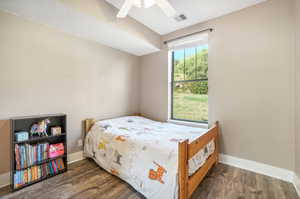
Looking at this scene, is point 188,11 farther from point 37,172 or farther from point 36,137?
point 37,172

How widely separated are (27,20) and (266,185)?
4.11 metres

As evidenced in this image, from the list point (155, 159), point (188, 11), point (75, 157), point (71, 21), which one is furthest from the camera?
point (75, 157)

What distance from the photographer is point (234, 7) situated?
214 cm

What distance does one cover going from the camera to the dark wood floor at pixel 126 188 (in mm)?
1538

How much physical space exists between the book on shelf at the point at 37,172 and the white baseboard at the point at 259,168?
2.77 m

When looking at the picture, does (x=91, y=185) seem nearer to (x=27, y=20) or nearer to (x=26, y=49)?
(x=26, y=49)

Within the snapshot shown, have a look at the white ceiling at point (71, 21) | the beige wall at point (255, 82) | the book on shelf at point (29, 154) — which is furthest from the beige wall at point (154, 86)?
the book on shelf at point (29, 154)

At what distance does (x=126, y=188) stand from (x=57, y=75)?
2.06 meters

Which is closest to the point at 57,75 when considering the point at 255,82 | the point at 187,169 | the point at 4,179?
the point at 4,179

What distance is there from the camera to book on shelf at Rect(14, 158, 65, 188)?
164cm

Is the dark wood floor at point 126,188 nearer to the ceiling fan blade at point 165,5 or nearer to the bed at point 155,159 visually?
the bed at point 155,159

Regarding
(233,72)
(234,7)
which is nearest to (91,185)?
(233,72)

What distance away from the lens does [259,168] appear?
201 cm

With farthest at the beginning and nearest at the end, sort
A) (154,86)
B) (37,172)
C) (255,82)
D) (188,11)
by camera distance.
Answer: (154,86) → (188,11) → (255,82) → (37,172)
